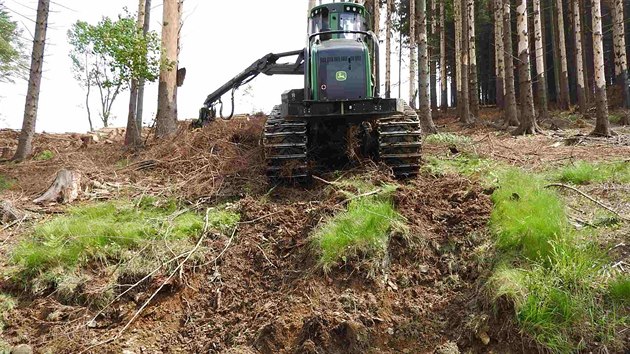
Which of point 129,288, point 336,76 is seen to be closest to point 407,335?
point 129,288

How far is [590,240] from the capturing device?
375cm

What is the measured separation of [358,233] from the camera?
4.30m

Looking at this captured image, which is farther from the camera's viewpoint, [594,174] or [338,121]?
[338,121]

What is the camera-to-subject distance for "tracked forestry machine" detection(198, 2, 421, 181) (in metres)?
6.02

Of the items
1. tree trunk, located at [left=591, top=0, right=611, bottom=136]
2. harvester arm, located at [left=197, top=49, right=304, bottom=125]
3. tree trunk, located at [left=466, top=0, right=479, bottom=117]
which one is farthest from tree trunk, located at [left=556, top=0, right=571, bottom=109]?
harvester arm, located at [left=197, top=49, right=304, bottom=125]

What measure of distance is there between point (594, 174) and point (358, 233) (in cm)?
333

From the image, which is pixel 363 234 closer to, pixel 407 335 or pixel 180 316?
pixel 407 335

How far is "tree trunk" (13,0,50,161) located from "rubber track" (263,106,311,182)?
22.4 feet

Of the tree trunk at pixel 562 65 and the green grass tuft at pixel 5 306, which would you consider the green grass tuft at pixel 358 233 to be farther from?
the tree trunk at pixel 562 65

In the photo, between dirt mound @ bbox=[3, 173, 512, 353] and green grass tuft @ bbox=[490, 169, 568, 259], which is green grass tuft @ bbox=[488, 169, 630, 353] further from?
A: dirt mound @ bbox=[3, 173, 512, 353]

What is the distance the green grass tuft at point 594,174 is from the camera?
5.59 meters

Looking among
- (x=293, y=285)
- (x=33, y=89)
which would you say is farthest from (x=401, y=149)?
(x=33, y=89)

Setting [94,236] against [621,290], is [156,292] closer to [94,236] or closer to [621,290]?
[94,236]

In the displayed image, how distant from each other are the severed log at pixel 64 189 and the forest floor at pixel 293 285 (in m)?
0.19
